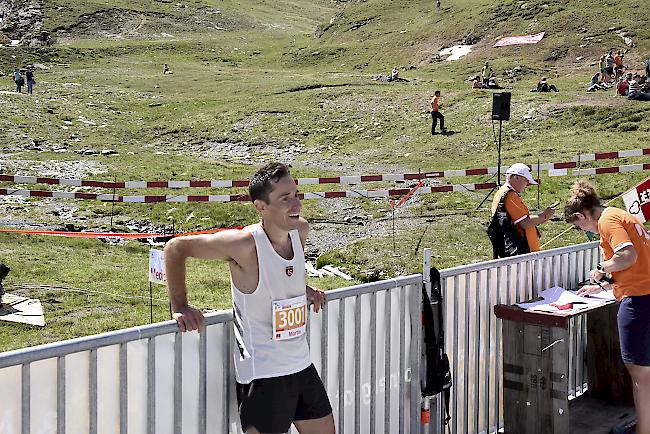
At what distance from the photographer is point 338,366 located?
5.18 meters

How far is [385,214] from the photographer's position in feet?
64.2

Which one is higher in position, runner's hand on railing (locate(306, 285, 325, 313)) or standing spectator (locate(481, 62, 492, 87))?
standing spectator (locate(481, 62, 492, 87))

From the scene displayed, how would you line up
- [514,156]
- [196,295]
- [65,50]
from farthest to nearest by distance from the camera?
[65,50] < [514,156] < [196,295]

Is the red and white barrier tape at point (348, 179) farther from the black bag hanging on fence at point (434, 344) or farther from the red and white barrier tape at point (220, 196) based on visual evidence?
the black bag hanging on fence at point (434, 344)

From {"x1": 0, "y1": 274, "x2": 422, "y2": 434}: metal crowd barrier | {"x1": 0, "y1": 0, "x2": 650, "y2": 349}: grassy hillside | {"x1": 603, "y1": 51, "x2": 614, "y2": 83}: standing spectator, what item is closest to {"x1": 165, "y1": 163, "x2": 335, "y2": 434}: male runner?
{"x1": 0, "y1": 274, "x2": 422, "y2": 434}: metal crowd barrier

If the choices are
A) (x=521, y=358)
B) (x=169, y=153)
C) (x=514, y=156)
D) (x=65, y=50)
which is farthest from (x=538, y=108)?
(x=65, y=50)

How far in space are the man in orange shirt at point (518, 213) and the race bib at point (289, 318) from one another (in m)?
4.14

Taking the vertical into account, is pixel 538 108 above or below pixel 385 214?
above

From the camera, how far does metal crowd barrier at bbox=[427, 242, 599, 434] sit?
6.02 meters

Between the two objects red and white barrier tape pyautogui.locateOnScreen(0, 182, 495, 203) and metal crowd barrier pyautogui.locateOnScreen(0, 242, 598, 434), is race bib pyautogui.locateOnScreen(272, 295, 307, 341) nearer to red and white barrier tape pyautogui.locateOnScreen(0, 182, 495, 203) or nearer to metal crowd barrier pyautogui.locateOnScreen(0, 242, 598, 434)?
metal crowd barrier pyautogui.locateOnScreen(0, 242, 598, 434)

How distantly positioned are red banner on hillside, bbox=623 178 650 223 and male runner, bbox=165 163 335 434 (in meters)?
6.65

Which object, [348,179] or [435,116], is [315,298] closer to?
[348,179]

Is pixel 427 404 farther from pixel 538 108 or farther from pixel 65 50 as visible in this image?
pixel 65 50

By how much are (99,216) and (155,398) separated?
654 inches
